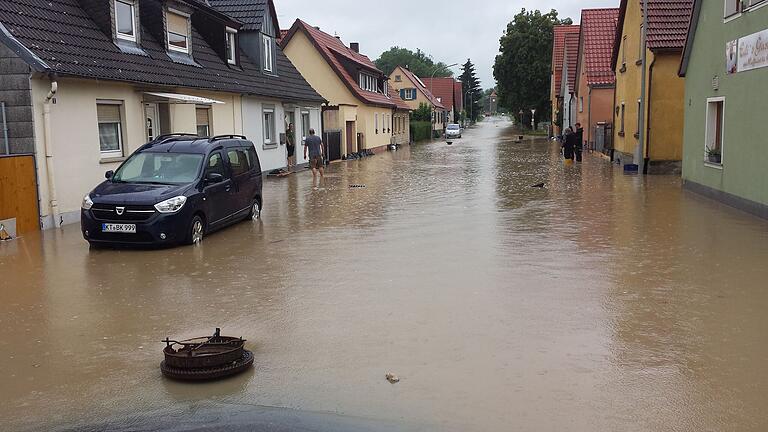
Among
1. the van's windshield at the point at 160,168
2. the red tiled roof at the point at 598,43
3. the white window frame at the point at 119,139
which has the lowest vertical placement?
the van's windshield at the point at 160,168

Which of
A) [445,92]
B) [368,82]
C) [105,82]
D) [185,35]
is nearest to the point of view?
[105,82]

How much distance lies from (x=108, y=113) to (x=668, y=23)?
60.2ft

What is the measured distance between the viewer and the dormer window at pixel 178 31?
63.6ft

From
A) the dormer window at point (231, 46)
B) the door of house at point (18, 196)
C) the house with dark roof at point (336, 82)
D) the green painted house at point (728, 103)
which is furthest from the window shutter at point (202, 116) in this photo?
the green painted house at point (728, 103)

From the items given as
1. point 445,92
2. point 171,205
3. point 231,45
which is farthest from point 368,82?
point 445,92

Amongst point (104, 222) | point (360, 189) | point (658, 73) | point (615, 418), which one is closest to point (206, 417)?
point (615, 418)

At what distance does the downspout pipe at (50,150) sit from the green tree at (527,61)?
213ft

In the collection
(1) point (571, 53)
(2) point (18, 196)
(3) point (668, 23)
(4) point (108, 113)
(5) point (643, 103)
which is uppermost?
(1) point (571, 53)

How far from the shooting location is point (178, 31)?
19.9 metres

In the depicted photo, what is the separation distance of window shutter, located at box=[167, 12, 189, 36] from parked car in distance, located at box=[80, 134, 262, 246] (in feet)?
22.5

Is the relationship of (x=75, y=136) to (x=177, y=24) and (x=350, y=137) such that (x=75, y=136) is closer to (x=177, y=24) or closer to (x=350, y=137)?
(x=177, y=24)

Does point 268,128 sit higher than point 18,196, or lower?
higher

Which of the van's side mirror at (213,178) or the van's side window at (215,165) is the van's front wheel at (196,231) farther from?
the van's side window at (215,165)

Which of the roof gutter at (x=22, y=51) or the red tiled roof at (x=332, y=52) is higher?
the red tiled roof at (x=332, y=52)
